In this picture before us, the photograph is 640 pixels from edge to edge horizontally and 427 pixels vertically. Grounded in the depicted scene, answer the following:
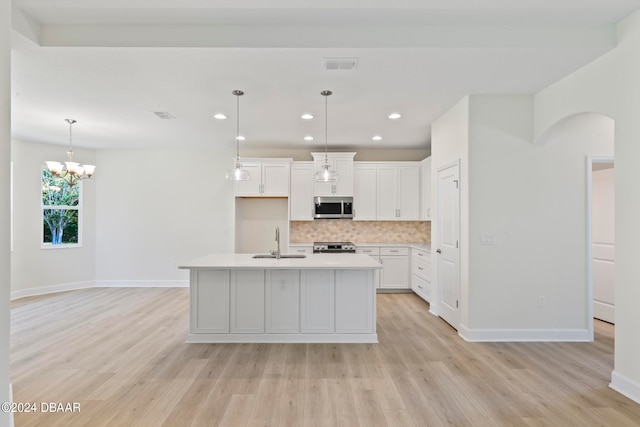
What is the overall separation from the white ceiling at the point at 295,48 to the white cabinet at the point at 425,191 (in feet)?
7.08

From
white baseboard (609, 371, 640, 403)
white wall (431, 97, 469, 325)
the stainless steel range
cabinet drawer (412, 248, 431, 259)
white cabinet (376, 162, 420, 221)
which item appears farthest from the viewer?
white cabinet (376, 162, 420, 221)

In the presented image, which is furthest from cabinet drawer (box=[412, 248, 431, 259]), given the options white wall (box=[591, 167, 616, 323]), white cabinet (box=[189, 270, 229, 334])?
white cabinet (box=[189, 270, 229, 334])

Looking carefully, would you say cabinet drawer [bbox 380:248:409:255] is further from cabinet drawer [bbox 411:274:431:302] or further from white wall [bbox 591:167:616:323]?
white wall [bbox 591:167:616:323]

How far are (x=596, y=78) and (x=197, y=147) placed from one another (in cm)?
599

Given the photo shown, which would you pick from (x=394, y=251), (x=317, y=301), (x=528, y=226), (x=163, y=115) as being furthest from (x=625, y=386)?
(x=163, y=115)

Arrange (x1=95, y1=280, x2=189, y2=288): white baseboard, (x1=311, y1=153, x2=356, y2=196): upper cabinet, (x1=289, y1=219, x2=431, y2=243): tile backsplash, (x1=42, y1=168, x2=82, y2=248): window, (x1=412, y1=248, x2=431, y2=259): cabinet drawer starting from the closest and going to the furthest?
(x1=412, y1=248, x2=431, y2=259): cabinet drawer < (x1=42, y1=168, x2=82, y2=248): window < (x1=311, y1=153, x2=356, y2=196): upper cabinet < (x1=95, y1=280, x2=189, y2=288): white baseboard < (x1=289, y1=219, x2=431, y2=243): tile backsplash

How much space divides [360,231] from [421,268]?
5.00ft

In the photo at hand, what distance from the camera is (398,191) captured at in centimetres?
647

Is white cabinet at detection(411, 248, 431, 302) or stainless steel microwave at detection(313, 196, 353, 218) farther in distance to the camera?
stainless steel microwave at detection(313, 196, 353, 218)

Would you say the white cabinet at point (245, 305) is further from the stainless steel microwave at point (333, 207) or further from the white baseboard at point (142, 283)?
the white baseboard at point (142, 283)

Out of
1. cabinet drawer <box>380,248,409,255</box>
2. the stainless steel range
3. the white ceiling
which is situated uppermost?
the white ceiling

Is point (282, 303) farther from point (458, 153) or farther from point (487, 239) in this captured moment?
point (458, 153)

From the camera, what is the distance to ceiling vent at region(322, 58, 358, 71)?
2965 millimetres

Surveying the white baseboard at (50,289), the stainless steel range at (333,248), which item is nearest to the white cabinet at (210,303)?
the stainless steel range at (333,248)
